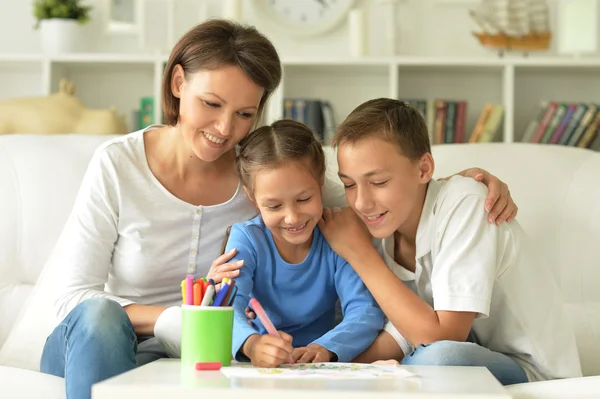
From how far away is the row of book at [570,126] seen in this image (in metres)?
3.03

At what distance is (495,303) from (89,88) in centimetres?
228

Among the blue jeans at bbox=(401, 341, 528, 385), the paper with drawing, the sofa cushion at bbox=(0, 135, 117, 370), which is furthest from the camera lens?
the sofa cushion at bbox=(0, 135, 117, 370)

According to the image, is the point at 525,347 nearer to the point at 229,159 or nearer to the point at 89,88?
the point at 229,159

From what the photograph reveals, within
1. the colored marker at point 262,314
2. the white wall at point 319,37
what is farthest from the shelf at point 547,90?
the colored marker at point 262,314

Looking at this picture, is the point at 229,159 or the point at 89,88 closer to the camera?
the point at 229,159

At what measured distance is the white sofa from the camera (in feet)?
6.05

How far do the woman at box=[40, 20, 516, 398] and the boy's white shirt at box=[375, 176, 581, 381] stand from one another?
0.20 ft

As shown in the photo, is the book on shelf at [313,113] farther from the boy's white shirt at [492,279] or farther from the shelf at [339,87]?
the boy's white shirt at [492,279]

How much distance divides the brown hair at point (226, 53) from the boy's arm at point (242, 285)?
12.2 inches

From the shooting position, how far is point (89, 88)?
133 inches

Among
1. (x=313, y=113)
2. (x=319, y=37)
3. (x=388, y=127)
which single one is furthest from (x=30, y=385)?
(x=319, y=37)

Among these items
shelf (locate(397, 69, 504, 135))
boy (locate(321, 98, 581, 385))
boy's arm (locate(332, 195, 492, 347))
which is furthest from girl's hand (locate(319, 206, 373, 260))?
shelf (locate(397, 69, 504, 135))

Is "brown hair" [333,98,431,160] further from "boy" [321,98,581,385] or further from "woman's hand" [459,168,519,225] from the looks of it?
"woman's hand" [459,168,519,225]

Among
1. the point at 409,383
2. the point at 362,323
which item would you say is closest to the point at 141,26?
the point at 362,323
